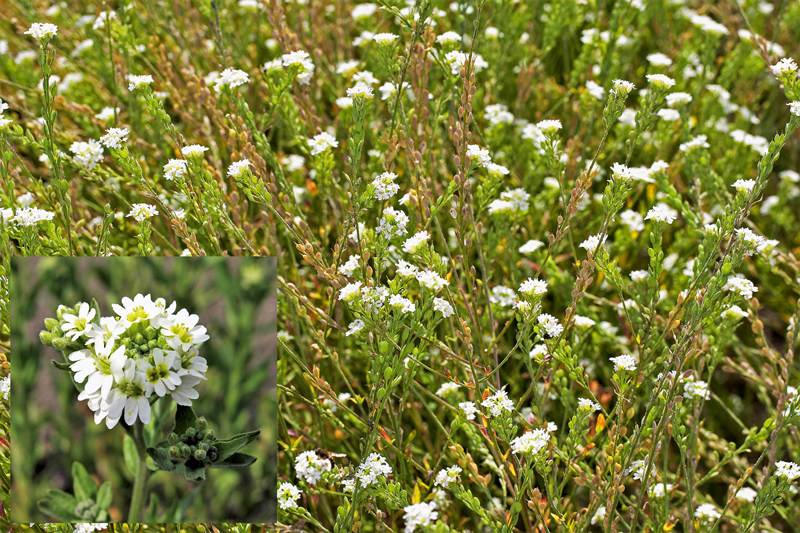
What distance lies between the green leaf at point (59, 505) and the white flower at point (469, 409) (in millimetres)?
851

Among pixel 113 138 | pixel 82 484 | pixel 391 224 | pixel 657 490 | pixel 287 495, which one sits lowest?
pixel 657 490

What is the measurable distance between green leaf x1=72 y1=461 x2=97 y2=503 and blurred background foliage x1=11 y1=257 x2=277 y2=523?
0.01m

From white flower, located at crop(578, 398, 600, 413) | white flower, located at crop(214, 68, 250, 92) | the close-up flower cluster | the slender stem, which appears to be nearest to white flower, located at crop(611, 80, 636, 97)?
the close-up flower cluster

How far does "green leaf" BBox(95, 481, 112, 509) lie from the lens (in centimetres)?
141

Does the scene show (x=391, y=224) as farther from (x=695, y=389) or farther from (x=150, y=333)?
(x=695, y=389)

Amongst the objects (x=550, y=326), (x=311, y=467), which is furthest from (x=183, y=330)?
(x=550, y=326)

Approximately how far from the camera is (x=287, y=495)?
154 cm

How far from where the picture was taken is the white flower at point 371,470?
55.9 inches

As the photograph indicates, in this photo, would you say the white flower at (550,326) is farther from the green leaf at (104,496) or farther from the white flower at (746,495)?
the green leaf at (104,496)

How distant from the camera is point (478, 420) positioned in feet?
6.03

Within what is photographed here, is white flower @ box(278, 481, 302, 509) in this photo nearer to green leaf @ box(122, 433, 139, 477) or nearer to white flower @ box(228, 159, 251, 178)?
green leaf @ box(122, 433, 139, 477)

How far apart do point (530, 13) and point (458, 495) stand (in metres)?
1.88

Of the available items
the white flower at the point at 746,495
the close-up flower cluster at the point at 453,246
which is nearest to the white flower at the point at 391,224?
the close-up flower cluster at the point at 453,246

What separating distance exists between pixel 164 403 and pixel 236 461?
0.21 meters
